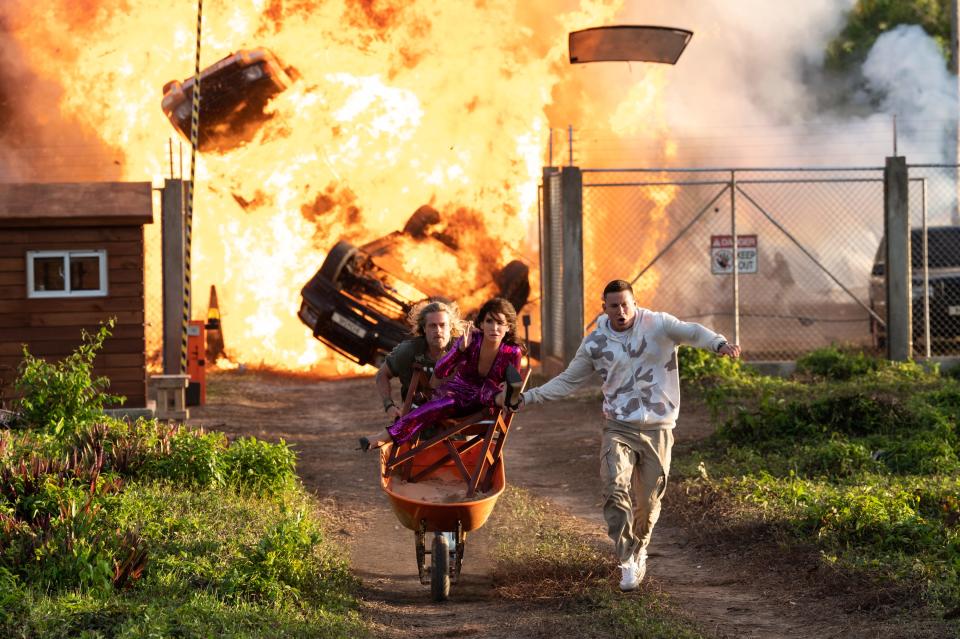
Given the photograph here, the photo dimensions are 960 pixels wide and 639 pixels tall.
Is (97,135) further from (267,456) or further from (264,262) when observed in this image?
(267,456)

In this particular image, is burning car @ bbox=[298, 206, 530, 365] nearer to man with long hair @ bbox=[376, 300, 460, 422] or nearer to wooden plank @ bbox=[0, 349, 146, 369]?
wooden plank @ bbox=[0, 349, 146, 369]

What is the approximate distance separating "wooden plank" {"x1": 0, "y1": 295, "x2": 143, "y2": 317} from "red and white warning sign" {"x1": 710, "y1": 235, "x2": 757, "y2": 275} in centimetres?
826

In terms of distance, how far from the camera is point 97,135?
22562mm

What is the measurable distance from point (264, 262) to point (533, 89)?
227 inches

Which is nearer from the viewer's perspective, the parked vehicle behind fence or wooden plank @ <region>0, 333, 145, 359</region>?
wooden plank @ <region>0, 333, 145, 359</region>

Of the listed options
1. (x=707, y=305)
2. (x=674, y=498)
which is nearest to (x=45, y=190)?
(x=674, y=498)

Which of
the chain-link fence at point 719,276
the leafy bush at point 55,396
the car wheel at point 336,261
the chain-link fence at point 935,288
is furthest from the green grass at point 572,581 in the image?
the chain-link fence at point 719,276

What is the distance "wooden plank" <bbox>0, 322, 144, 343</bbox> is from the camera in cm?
1377

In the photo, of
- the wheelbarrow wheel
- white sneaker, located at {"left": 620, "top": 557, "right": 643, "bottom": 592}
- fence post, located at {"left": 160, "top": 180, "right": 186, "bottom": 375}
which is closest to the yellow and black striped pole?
fence post, located at {"left": 160, "top": 180, "right": 186, "bottom": 375}

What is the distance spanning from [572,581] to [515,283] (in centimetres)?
1388

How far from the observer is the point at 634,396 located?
25.6 ft

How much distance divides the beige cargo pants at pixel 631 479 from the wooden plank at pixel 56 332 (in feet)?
24.9

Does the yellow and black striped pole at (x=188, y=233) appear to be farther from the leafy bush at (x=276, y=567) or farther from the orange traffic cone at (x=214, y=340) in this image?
the leafy bush at (x=276, y=567)

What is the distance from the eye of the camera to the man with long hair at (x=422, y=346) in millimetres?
7805
